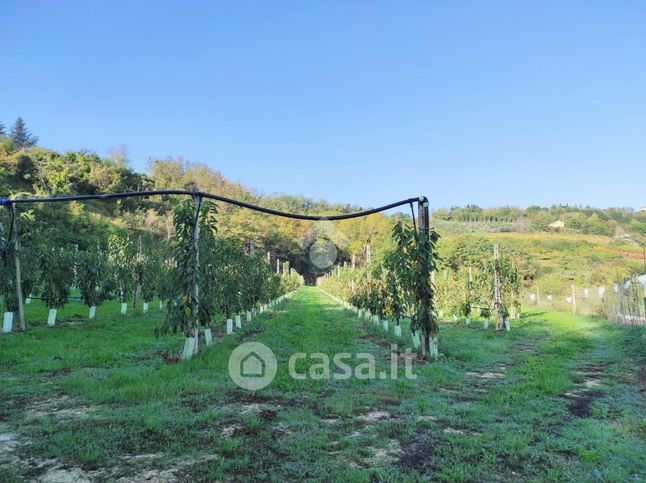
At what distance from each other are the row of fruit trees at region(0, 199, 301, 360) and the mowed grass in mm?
1210

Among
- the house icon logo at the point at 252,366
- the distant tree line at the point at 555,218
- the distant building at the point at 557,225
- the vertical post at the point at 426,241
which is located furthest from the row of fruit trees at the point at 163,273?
the distant building at the point at 557,225

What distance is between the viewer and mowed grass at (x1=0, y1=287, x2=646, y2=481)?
354 cm

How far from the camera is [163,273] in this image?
14.7m

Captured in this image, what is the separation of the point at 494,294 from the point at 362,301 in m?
5.57

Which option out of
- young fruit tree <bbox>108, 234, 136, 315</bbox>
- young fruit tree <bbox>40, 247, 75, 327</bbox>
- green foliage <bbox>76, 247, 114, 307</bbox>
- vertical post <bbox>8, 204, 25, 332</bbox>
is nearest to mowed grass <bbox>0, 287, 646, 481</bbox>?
vertical post <bbox>8, 204, 25, 332</bbox>

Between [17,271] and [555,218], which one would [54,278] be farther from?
[555,218]

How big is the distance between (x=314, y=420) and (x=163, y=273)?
1126 centimetres

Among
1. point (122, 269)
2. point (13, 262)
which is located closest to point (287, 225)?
point (122, 269)

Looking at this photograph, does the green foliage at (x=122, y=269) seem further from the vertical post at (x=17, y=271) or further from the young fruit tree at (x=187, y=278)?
the young fruit tree at (x=187, y=278)

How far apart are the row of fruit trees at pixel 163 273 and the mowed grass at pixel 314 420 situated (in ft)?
3.97

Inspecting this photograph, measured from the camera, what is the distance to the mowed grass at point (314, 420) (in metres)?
3.54

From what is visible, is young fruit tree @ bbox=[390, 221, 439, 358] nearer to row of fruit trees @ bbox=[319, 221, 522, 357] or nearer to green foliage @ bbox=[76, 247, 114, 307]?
row of fruit trees @ bbox=[319, 221, 522, 357]

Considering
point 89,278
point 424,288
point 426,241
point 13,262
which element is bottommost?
point 424,288

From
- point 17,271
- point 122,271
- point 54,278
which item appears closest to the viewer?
point 17,271
